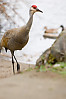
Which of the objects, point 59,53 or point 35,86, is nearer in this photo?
point 35,86

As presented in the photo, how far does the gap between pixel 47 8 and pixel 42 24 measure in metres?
2.28

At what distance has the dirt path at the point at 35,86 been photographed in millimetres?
2621

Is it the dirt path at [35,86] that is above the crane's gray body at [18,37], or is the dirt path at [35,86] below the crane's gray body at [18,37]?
below

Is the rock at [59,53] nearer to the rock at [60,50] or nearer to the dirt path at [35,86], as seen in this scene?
the rock at [60,50]

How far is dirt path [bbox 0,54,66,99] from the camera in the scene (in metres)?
2.62

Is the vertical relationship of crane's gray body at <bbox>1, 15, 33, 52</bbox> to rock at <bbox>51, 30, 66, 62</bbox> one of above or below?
above

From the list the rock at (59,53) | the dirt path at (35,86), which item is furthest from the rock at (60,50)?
the dirt path at (35,86)

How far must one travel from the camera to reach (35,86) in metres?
2.85

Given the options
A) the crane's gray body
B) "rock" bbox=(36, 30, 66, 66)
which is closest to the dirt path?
"rock" bbox=(36, 30, 66, 66)

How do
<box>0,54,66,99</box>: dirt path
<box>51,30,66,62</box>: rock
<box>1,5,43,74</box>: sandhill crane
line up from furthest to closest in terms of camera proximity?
<box>1,5,43,74</box>: sandhill crane, <box>51,30,66,62</box>: rock, <box>0,54,66,99</box>: dirt path

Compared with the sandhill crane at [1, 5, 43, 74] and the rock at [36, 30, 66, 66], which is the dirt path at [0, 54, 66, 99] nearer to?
the rock at [36, 30, 66, 66]

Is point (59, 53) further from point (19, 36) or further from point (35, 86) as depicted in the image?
point (35, 86)

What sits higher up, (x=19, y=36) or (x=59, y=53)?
(x=19, y=36)

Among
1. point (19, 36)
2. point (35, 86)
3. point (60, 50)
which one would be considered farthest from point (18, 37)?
point (35, 86)
